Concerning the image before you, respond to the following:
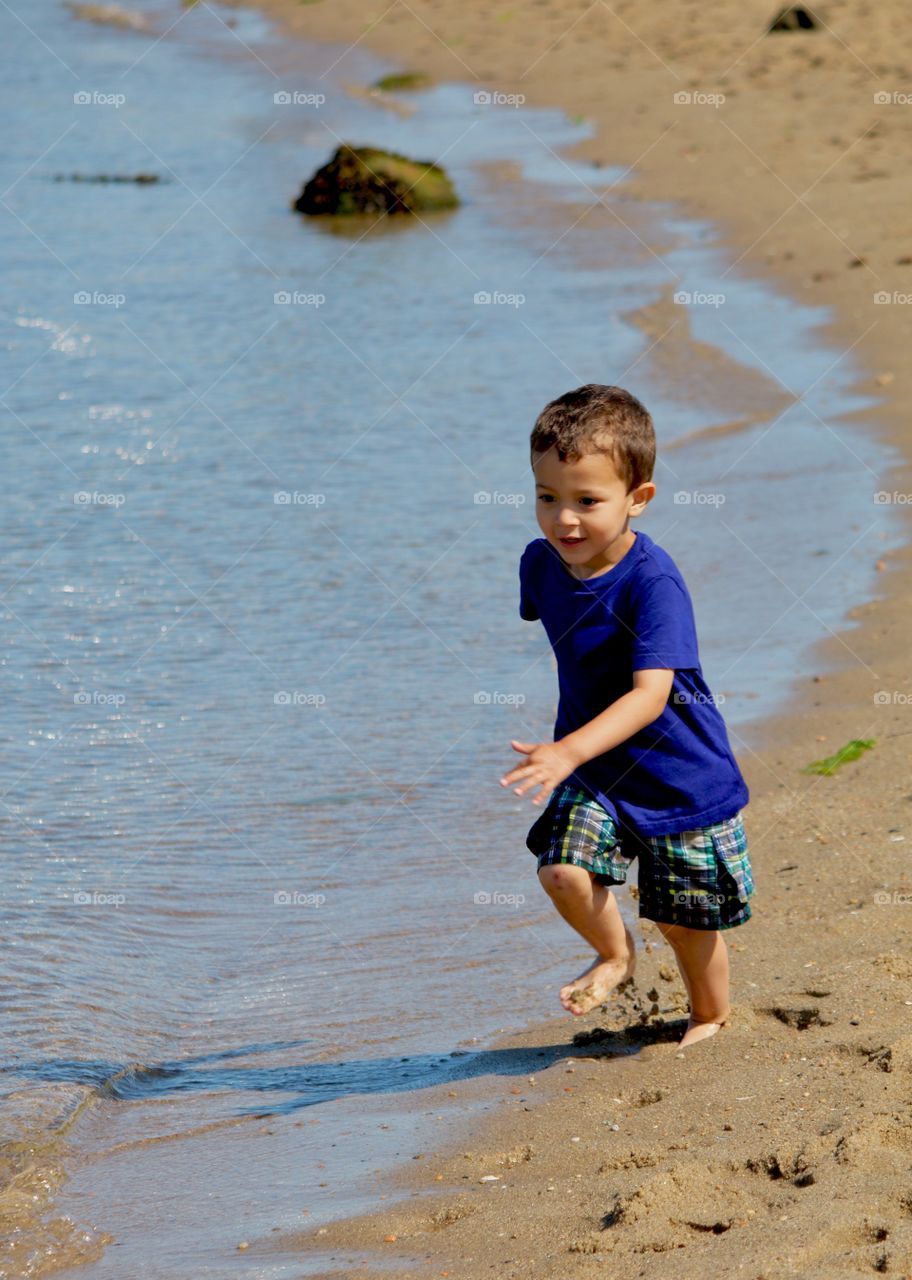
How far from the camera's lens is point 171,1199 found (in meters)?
3.15

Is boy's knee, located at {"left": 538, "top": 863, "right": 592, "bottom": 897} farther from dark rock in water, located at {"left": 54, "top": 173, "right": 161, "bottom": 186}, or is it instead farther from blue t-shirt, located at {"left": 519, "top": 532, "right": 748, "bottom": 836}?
dark rock in water, located at {"left": 54, "top": 173, "right": 161, "bottom": 186}

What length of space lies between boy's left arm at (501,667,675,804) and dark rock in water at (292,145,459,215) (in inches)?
439

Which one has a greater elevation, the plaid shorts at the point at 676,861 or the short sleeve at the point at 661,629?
the short sleeve at the point at 661,629

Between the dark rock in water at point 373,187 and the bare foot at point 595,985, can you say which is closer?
the bare foot at point 595,985

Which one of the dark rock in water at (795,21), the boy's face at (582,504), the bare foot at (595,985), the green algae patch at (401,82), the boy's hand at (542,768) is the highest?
the dark rock in water at (795,21)

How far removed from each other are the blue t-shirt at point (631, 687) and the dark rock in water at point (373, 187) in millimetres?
10960

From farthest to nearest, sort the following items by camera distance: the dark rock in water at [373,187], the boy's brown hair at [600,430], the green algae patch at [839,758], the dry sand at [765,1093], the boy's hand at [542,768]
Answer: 1. the dark rock in water at [373,187]
2. the green algae patch at [839,758]
3. the boy's brown hair at [600,430]
4. the boy's hand at [542,768]
5. the dry sand at [765,1093]

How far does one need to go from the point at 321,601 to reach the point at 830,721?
1970 millimetres

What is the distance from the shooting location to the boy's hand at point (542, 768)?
302 centimetres

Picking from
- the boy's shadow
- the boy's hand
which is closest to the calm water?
the boy's shadow

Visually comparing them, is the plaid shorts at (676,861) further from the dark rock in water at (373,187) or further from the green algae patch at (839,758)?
the dark rock in water at (373,187)

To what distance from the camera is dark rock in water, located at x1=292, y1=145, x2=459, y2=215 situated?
1387 cm

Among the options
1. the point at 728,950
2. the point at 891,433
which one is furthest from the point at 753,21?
the point at 728,950

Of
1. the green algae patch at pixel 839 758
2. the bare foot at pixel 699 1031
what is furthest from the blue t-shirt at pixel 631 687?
the green algae patch at pixel 839 758
